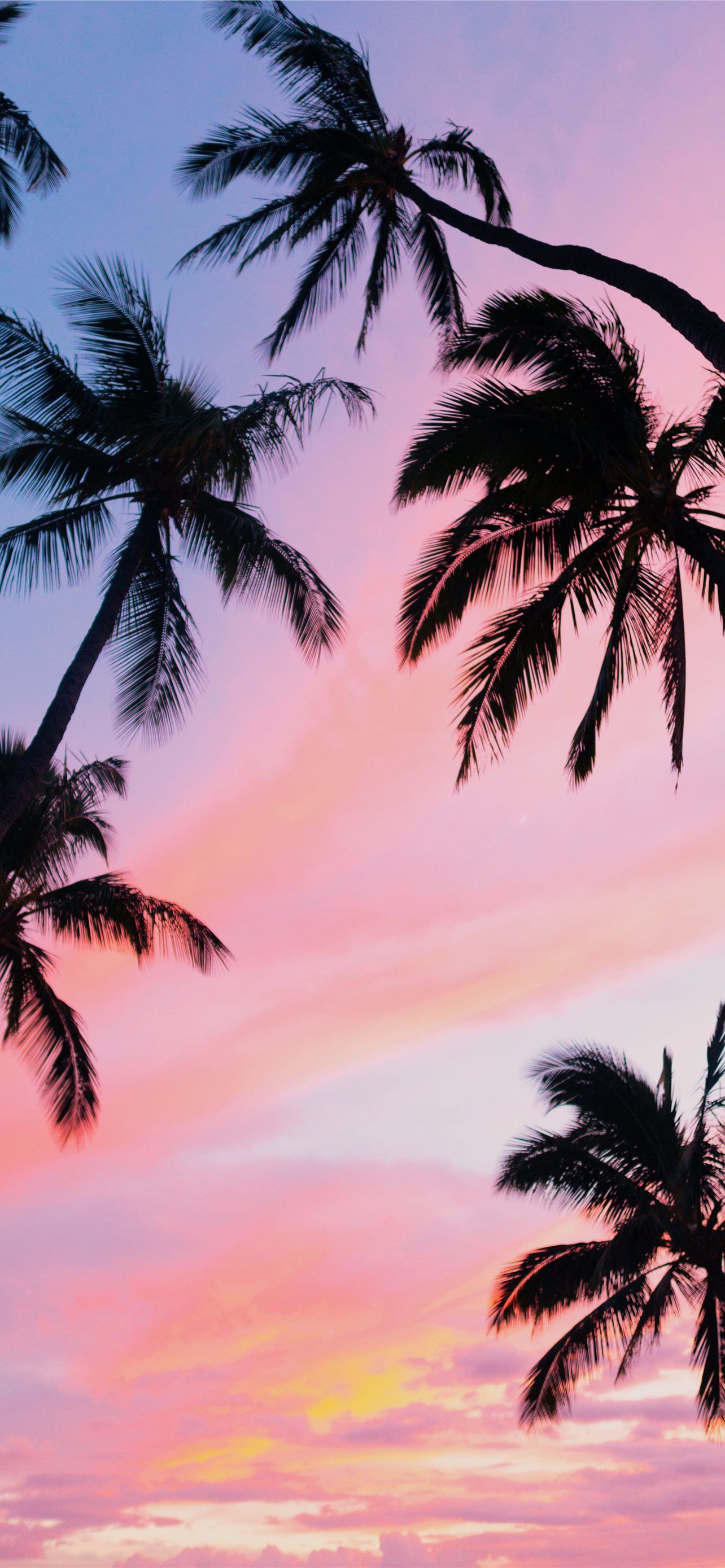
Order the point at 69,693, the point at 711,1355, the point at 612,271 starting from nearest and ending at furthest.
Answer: the point at 612,271
the point at 69,693
the point at 711,1355

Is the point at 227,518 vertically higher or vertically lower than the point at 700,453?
higher

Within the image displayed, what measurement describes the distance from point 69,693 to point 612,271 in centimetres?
708

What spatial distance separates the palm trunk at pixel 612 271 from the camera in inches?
356

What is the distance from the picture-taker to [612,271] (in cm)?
1011

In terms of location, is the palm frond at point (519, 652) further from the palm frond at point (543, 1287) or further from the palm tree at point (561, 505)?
the palm frond at point (543, 1287)

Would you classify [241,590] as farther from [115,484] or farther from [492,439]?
[492,439]

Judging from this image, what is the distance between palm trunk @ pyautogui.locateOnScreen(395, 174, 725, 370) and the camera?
9.04m

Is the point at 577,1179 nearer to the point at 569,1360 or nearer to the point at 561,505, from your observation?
Result: the point at 569,1360

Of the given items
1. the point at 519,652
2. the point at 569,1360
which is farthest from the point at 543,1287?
the point at 519,652

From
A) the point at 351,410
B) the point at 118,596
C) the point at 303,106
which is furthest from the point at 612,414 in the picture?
the point at 118,596

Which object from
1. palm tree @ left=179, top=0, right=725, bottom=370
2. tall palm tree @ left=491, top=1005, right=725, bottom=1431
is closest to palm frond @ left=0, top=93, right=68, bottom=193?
palm tree @ left=179, top=0, right=725, bottom=370

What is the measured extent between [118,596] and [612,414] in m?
6.29

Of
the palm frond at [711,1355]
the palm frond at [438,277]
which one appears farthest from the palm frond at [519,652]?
the palm frond at [711,1355]

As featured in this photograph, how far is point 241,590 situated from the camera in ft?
53.2
